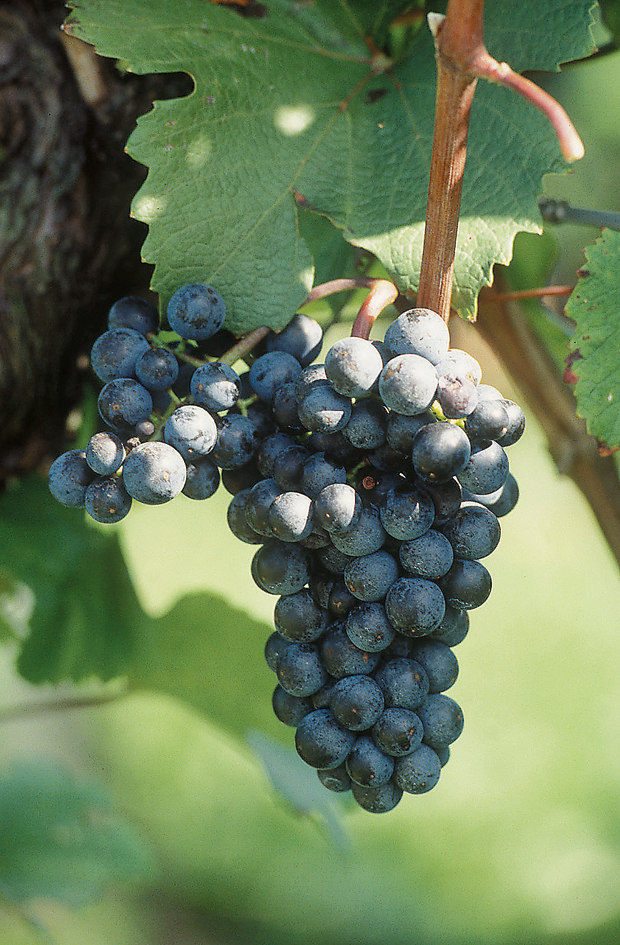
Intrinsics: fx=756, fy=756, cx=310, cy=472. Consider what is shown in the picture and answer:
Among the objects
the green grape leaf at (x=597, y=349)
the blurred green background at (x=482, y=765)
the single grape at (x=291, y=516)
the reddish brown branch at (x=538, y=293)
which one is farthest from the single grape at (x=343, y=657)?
the blurred green background at (x=482, y=765)

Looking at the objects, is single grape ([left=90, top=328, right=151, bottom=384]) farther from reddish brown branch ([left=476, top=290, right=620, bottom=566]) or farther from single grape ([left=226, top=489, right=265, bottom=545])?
reddish brown branch ([left=476, top=290, right=620, bottom=566])

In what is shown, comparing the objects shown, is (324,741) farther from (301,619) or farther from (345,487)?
(345,487)

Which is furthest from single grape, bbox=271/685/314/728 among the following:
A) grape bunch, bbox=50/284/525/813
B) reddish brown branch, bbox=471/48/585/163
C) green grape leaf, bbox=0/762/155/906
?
green grape leaf, bbox=0/762/155/906

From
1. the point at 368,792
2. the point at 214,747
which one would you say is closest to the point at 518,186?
the point at 368,792

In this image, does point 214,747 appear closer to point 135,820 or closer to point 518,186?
point 135,820

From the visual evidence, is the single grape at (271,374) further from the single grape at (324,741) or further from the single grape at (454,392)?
the single grape at (324,741)

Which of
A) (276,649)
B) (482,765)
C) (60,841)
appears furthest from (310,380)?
(482,765)
